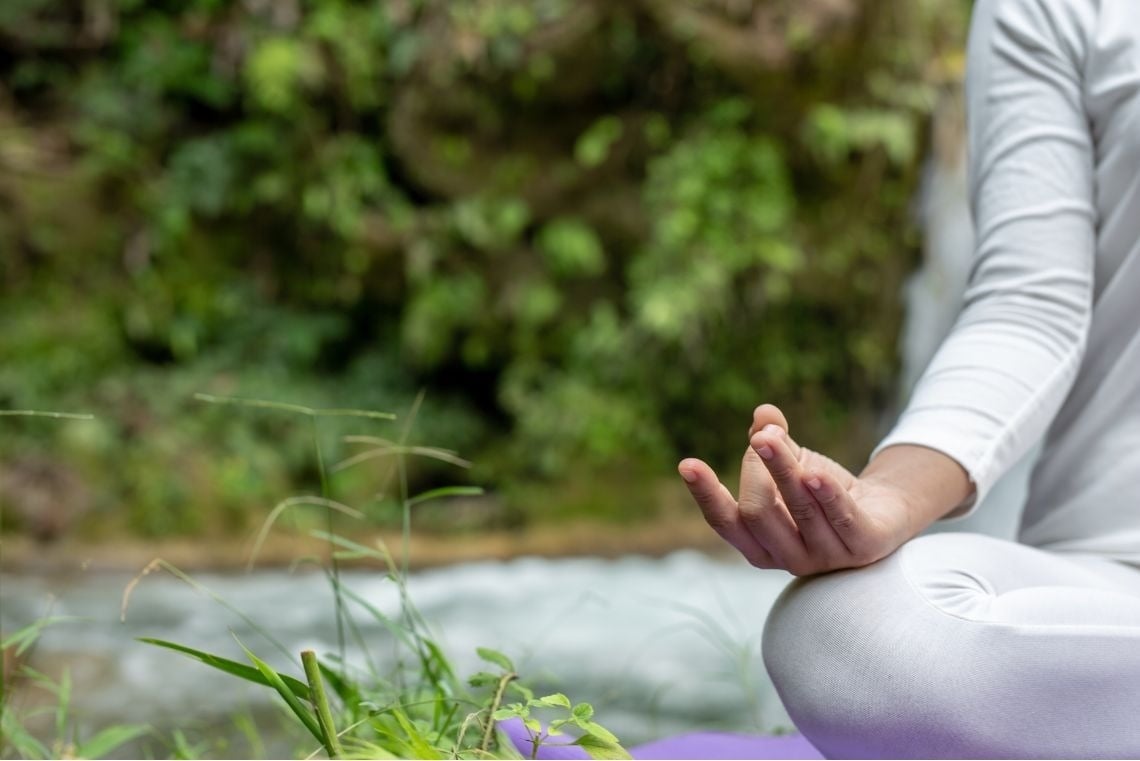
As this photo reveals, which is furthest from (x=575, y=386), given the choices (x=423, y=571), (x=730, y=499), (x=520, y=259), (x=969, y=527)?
(x=730, y=499)

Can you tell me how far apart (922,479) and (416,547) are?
4.57 meters

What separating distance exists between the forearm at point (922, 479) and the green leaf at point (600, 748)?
326mm

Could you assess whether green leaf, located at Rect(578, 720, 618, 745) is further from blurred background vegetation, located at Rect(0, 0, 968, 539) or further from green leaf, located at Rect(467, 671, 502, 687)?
blurred background vegetation, located at Rect(0, 0, 968, 539)

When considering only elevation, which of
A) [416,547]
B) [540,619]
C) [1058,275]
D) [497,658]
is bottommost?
[416,547]

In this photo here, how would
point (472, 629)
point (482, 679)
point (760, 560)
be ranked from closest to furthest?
point (760, 560), point (482, 679), point (472, 629)

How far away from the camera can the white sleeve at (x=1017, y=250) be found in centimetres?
112

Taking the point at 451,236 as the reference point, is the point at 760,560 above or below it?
above

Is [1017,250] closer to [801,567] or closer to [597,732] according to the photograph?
[801,567]

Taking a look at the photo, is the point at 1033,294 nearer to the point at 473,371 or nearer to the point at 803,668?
the point at 803,668

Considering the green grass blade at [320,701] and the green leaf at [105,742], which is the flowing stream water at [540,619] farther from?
the green grass blade at [320,701]

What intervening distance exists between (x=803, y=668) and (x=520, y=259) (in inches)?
197

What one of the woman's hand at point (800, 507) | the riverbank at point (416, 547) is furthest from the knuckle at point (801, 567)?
the riverbank at point (416, 547)

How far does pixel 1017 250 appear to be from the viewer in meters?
1.24

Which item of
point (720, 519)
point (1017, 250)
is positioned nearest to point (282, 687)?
point (720, 519)
